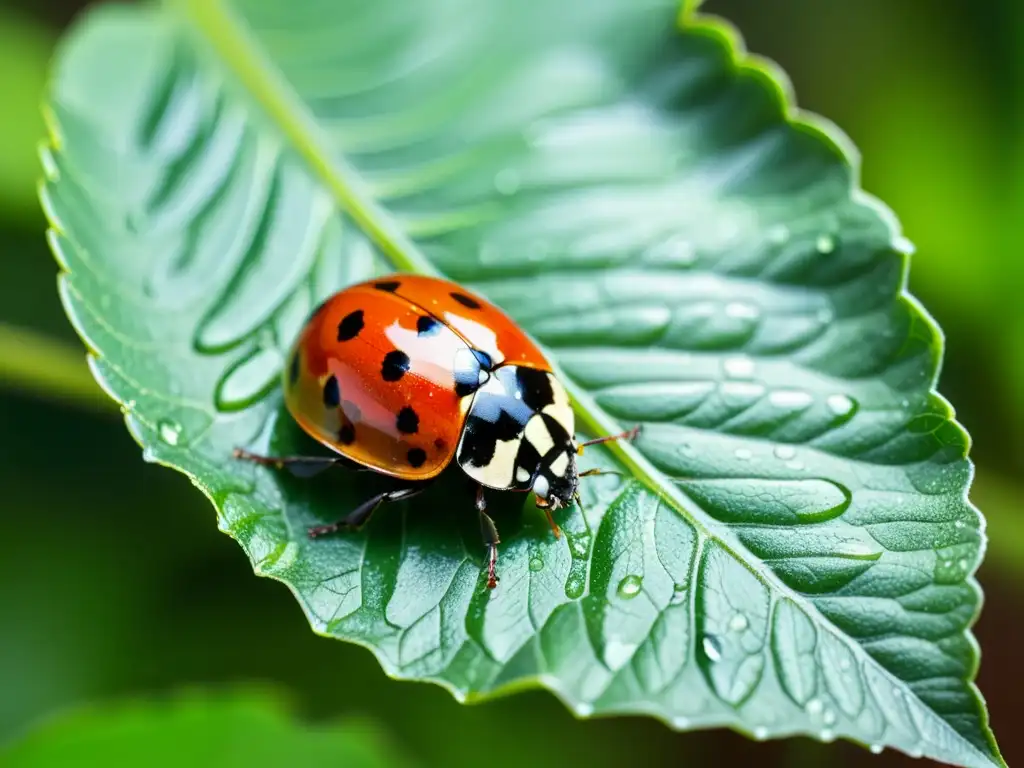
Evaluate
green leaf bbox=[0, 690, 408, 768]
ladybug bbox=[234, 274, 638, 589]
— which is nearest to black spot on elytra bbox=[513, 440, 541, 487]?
ladybug bbox=[234, 274, 638, 589]

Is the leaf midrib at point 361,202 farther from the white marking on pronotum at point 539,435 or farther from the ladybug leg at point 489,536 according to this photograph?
the ladybug leg at point 489,536

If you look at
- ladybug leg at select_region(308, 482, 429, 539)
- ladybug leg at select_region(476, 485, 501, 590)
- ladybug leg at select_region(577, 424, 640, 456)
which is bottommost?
A: ladybug leg at select_region(577, 424, 640, 456)

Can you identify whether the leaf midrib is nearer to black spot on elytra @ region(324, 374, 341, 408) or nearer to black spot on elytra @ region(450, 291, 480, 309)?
black spot on elytra @ region(450, 291, 480, 309)

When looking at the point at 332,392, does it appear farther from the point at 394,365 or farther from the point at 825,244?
the point at 825,244

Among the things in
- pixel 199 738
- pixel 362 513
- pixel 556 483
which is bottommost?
pixel 199 738

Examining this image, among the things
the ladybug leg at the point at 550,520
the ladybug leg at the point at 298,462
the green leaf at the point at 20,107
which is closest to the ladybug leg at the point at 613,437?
the ladybug leg at the point at 550,520

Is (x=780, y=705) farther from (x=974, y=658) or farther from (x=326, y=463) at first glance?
(x=326, y=463)

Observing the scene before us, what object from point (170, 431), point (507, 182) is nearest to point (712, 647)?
point (170, 431)
